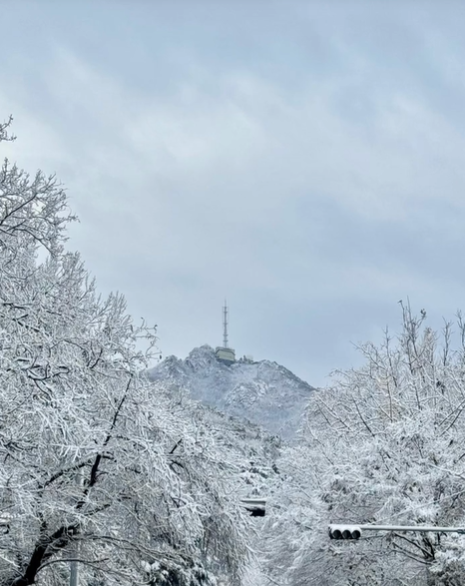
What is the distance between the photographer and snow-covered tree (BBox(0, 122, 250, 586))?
30.1ft

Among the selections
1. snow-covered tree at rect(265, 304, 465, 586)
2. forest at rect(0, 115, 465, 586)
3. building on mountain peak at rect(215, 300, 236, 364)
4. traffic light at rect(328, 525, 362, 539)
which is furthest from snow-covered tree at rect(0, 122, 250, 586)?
building on mountain peak at rect(215, 300, 236, 364)

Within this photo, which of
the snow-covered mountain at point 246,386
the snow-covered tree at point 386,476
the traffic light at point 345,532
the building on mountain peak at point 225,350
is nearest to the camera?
the traffic light at point 345,532

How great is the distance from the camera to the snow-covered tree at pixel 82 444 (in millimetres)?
9172

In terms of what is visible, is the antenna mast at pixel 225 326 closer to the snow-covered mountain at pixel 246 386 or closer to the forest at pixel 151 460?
the snow-covered mountain at pixel 246 386

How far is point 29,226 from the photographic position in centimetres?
977

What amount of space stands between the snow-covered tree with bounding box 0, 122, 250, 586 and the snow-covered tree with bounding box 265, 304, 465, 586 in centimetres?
466

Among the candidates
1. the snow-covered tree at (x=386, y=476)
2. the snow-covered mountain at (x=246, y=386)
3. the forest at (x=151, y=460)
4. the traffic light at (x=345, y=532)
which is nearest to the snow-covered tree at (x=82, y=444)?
the forest at (x=151, y=460)

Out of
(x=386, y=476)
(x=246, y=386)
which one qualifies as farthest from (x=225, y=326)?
(x=386, y=476)

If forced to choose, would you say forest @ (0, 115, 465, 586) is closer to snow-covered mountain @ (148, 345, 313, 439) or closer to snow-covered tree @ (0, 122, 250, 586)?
snow-covered tree @ (0, 122, 250, 586)

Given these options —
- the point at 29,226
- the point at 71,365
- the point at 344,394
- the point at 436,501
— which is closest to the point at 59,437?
the point at 71,365

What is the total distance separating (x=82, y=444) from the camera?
11266mm

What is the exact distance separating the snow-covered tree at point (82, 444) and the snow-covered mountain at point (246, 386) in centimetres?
6401

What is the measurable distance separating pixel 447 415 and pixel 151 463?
8917 mm

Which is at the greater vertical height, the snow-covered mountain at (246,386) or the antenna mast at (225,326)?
the antenna mast at (225,326)
